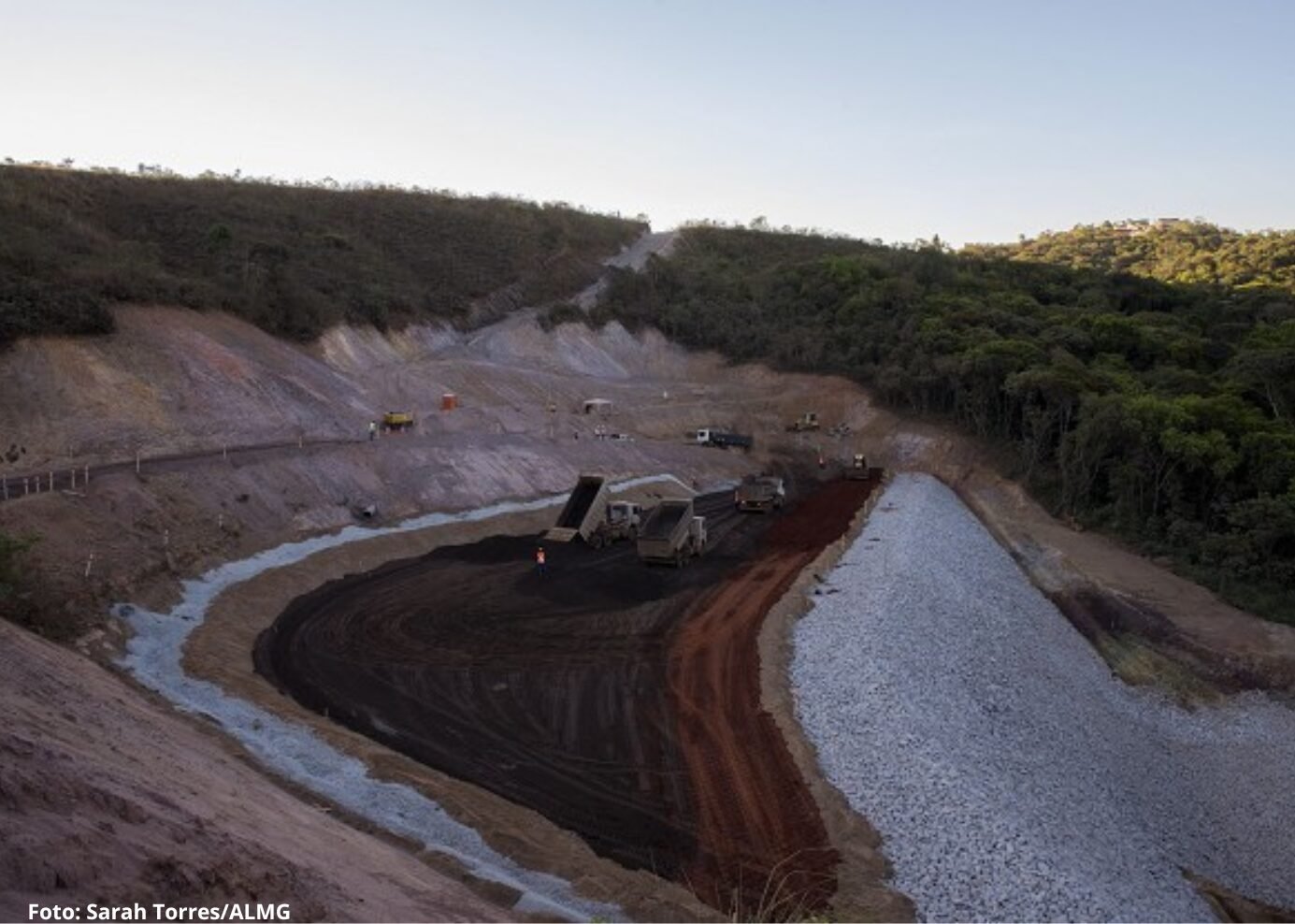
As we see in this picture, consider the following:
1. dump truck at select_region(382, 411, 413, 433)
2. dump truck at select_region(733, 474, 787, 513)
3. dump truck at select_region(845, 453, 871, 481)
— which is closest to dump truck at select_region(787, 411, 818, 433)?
dump truck at select_region(845, 453, 871, 481)

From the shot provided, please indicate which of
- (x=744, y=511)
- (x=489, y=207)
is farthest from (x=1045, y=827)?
(x=489, y=207)

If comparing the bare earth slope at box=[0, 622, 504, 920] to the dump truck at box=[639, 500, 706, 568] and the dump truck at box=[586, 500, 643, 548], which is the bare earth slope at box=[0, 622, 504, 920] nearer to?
the dump truck at box=[639, 500, 706, 568]

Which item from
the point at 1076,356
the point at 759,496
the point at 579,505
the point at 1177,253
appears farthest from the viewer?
the point at 1177,253

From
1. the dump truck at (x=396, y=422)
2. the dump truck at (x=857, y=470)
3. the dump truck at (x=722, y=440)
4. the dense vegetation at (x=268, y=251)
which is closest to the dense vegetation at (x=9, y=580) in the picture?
the dense vegetation at (x=268, y=251)

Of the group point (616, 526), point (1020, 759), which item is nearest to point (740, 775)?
point (1020, 759)

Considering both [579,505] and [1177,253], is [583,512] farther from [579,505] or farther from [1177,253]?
[1177,253]

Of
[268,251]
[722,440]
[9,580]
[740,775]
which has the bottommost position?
[740,775]
